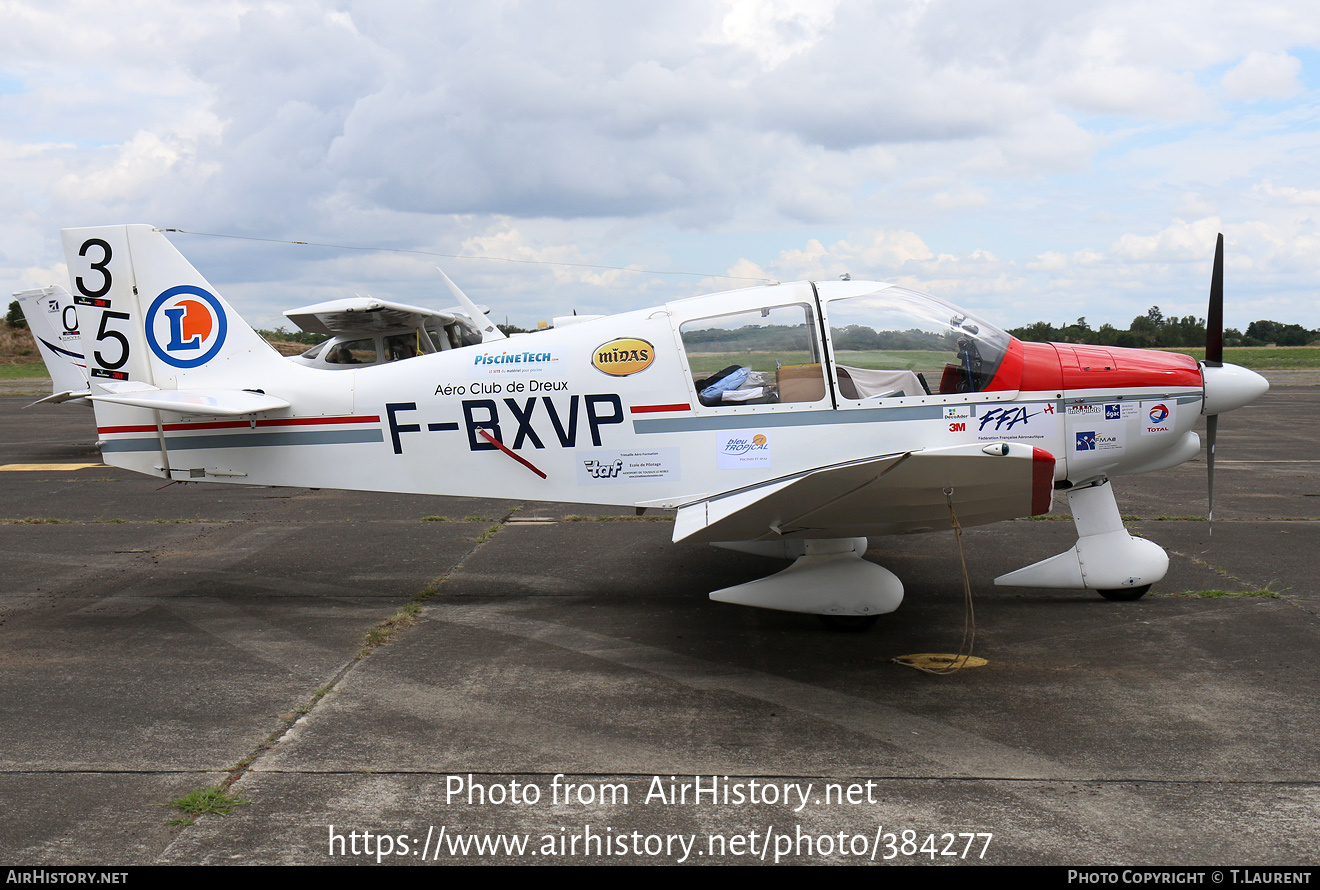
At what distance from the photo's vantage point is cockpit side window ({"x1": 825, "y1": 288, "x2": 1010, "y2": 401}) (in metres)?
5.83

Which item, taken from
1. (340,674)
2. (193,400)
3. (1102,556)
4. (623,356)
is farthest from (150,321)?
(1102,556)

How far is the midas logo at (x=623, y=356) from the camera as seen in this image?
19.9ft

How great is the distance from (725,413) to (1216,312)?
11.7ft

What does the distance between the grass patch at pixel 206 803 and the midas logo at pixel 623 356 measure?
3.42m

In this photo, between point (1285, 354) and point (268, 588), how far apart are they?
68.7m

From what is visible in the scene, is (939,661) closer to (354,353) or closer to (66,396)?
(66,396)

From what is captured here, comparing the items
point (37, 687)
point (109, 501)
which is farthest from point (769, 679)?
point (109, 501)

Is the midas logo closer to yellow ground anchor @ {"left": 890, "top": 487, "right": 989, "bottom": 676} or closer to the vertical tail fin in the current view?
yellow ground anchor @ {"left": 890, "top": 487, "right": 989, "bottom": 676}

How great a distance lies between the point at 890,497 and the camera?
5.01 meters

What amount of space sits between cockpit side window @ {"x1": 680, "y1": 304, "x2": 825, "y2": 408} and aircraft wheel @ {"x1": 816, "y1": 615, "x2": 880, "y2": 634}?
4.92ft

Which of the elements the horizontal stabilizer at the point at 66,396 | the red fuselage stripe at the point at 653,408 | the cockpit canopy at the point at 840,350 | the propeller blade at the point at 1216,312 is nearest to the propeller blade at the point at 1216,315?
the propeller blade at the point at 1216,312

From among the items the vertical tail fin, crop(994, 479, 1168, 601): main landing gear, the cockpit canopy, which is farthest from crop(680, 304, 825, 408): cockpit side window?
the vertical tail fin
